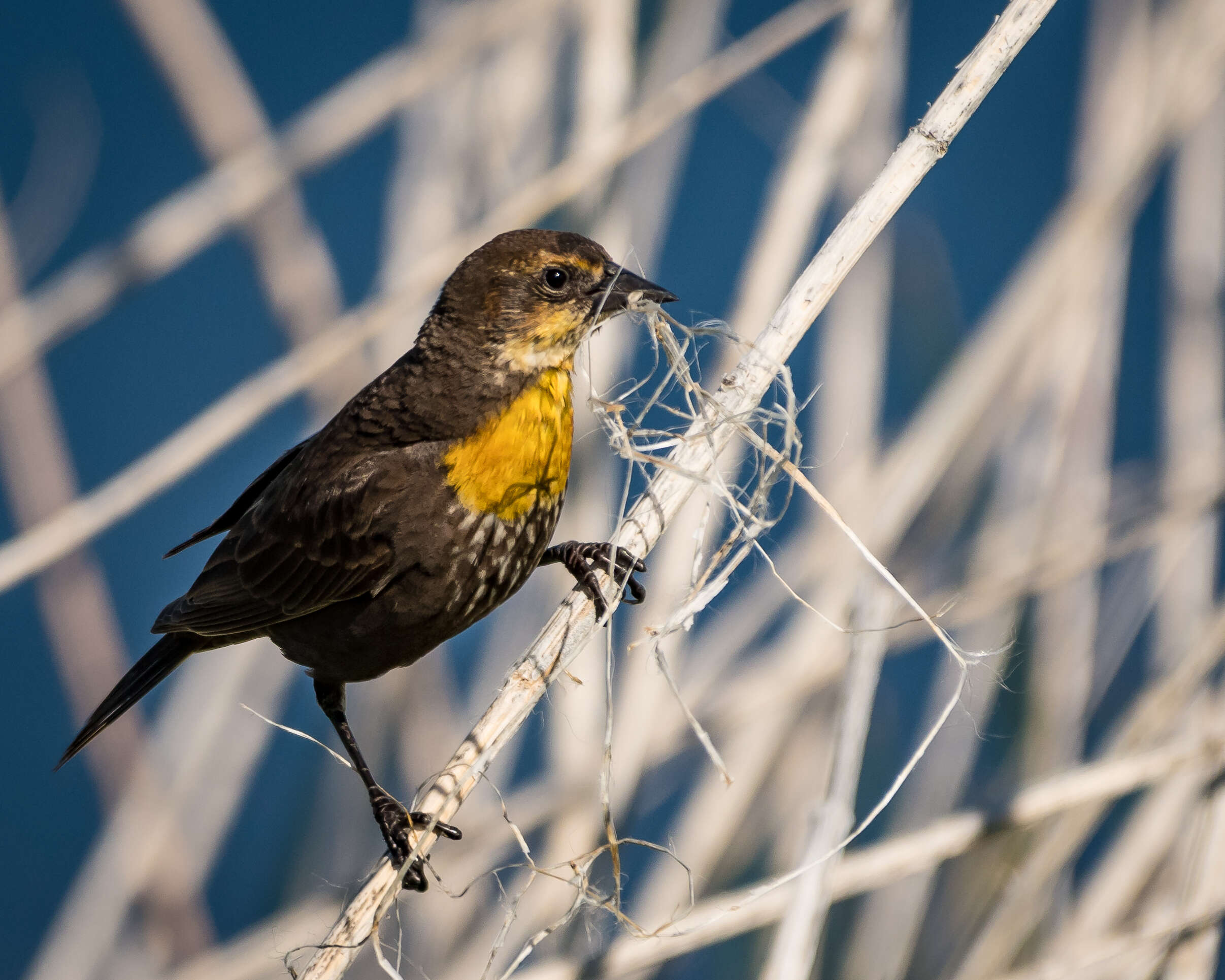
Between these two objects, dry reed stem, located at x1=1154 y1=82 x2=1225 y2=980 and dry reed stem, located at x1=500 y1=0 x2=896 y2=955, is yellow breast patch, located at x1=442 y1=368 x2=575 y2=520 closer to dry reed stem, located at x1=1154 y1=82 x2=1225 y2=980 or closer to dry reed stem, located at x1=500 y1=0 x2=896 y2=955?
dry reed stem, located at x1=500 y1=0 x2=896 y2=955

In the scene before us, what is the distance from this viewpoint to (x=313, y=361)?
8.02ft

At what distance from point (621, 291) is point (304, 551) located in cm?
79

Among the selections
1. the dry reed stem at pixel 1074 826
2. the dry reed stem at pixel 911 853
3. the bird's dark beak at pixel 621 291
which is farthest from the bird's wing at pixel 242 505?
the dry reed stem at pixel 1074 826

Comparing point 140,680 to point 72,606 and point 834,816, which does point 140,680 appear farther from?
point 834,816

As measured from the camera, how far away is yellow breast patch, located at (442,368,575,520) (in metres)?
1.94

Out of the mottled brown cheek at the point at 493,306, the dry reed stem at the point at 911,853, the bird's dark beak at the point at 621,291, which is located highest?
the mottled brown cheek at the point at 493,306

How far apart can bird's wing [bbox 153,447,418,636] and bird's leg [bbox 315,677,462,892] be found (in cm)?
21

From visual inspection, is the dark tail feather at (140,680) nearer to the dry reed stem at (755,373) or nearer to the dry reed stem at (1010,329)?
the dry reed stem at (755,373)

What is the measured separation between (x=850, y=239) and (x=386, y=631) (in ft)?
3.48

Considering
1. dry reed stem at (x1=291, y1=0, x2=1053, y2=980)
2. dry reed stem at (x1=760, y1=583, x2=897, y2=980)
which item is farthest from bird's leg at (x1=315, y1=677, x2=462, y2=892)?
dry reed stem at (x1=760, y1=583, x2=897, y2=980)

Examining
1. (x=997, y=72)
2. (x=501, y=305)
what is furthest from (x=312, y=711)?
(x=997, y=72)

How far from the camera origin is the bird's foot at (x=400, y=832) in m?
1.86

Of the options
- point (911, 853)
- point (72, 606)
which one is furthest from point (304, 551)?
point (911, 853)

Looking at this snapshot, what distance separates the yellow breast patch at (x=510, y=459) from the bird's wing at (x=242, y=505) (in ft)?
2.02
